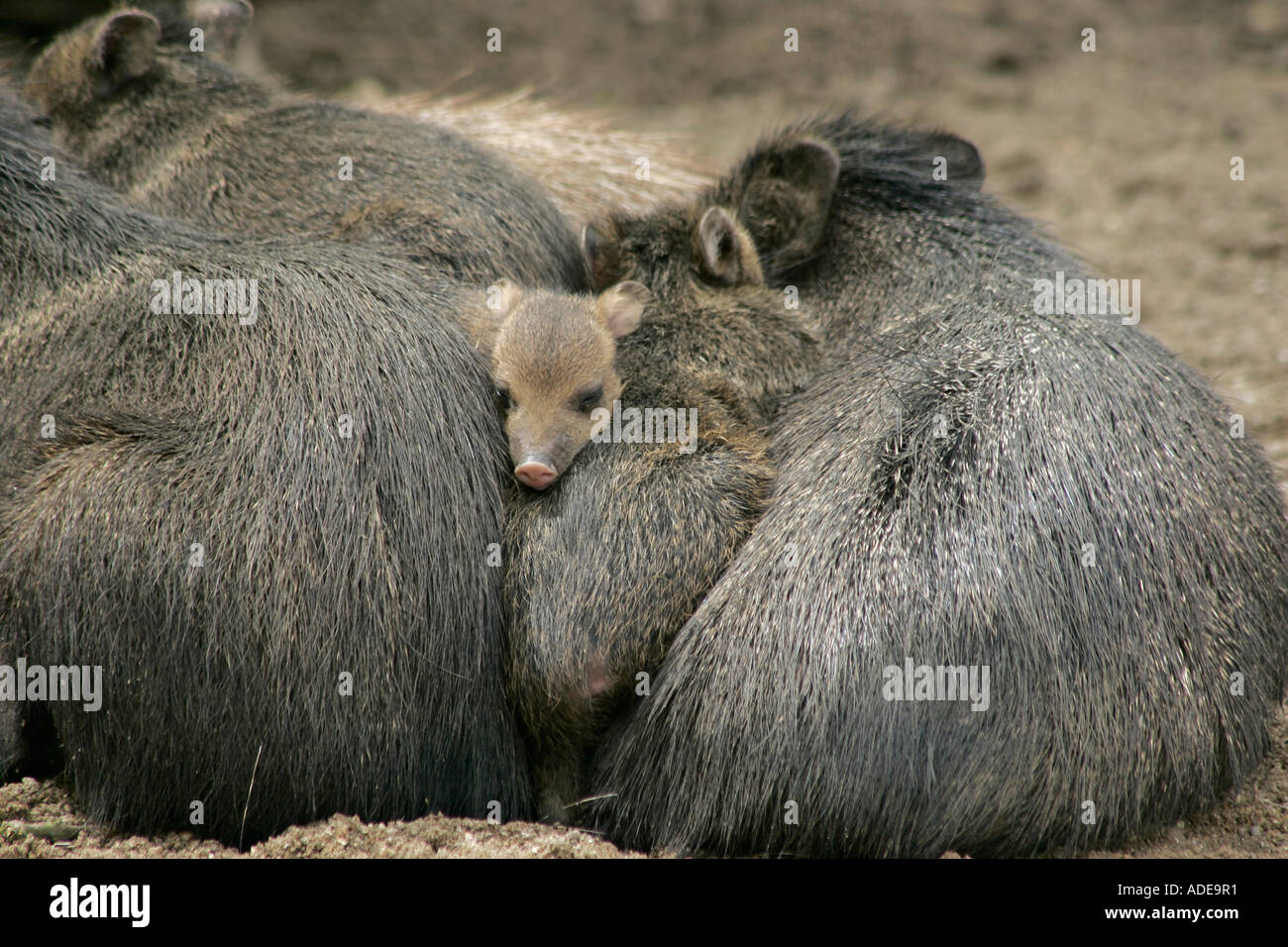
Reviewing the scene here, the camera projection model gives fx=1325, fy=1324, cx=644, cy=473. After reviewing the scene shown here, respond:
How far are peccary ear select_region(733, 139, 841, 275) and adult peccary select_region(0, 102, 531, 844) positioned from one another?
4.65 ft

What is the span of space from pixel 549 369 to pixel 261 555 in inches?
38.7

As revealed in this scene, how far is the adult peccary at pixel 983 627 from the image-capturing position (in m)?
3.28

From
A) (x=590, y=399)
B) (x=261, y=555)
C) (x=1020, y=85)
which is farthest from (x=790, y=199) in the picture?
(x=1020, y=85)

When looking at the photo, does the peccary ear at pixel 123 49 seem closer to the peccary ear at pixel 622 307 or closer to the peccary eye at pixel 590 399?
the peccary ear at pixel 622 307

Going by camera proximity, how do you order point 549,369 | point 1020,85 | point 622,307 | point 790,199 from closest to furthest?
point 549,369 → point 622,307 → point 790,199 → point 1020,85

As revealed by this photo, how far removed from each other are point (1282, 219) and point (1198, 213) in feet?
1.48

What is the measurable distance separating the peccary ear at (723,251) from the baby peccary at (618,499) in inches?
9.1

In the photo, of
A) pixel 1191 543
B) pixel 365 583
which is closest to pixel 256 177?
pixel 365 583

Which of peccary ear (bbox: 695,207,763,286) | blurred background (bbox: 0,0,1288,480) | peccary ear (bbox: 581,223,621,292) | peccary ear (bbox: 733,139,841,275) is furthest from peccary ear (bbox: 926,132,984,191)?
blurred background (bbox: 0,0,1288,480)

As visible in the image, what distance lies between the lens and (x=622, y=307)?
13.7 ft

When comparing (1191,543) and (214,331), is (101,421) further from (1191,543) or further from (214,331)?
(1191,543)

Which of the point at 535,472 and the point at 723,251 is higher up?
the point at 723,251

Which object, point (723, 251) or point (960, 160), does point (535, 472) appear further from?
point (960, 160)

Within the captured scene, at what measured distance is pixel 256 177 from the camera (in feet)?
15.1
